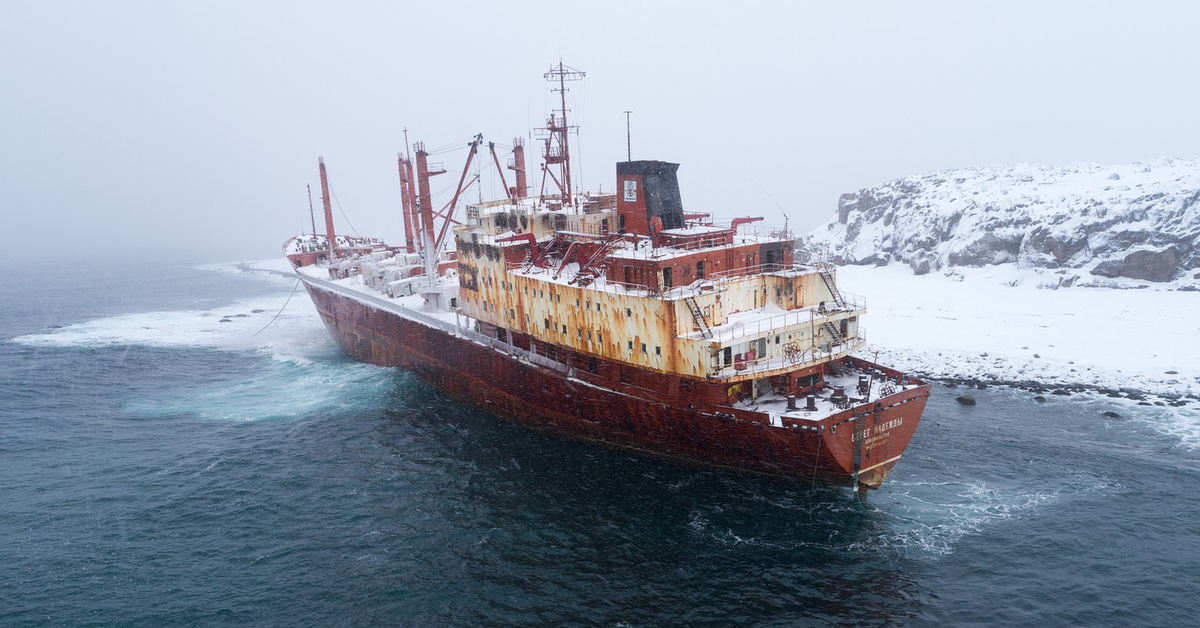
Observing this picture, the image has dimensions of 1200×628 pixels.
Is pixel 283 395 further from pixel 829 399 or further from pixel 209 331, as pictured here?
pixel 829 399

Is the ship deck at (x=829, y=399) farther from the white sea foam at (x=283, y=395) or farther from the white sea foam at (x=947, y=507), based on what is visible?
the white sea foam at (x=283, y=395)

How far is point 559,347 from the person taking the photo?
3084cm

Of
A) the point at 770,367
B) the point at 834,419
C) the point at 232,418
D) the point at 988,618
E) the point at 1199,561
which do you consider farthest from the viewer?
the point at 232,418

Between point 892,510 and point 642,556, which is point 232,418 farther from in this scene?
point 892,510

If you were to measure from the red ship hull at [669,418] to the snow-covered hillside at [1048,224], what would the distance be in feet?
76.9

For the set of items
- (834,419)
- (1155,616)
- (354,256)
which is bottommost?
(1155,616)

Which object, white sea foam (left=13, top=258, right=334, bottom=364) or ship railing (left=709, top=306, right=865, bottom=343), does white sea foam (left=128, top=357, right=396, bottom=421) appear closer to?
white sea foam (left=13, top=258, right=334, bottom=364)

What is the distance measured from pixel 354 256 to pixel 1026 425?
5393 cm

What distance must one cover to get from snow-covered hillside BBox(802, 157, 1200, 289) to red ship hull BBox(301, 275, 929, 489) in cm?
2343

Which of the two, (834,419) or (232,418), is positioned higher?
(834,419)

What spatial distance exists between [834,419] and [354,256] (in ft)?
165

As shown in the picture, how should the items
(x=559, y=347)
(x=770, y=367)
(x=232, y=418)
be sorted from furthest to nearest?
1. (x=232, y=418)
2. (x=559, y=347)
3. (x=770, y=367)

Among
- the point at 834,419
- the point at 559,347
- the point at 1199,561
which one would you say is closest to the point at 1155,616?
the point at 1199,561

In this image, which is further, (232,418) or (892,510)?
(232,418)
